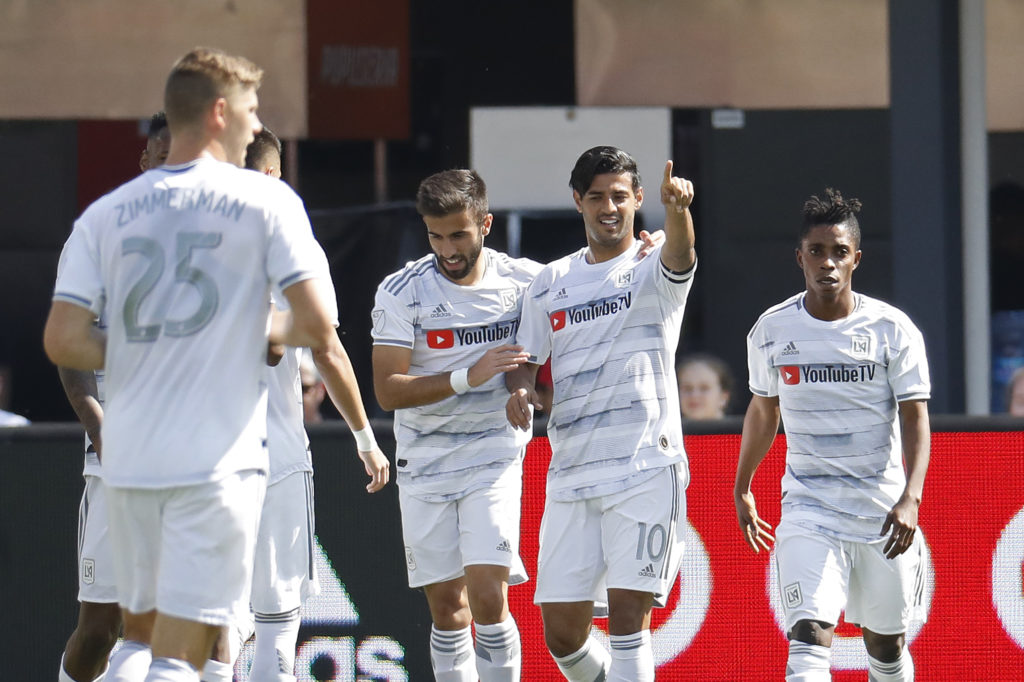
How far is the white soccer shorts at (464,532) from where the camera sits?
18.0ft

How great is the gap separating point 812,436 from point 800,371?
25cm

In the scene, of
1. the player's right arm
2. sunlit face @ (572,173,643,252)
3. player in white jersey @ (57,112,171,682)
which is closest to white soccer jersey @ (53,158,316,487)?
the player's right arm

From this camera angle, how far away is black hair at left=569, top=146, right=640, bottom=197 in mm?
5273

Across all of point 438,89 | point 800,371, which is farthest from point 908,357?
point 438,89

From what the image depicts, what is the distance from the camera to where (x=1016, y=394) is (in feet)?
27.2

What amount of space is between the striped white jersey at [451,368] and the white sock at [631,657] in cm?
81

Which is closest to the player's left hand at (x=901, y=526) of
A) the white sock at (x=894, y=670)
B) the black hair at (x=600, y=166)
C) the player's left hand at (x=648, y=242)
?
the white sock at (x=894, y=670)

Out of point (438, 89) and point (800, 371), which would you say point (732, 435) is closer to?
point (800, 371)

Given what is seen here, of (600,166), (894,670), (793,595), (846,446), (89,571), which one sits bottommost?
(894,670)

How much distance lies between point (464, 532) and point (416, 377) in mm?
608

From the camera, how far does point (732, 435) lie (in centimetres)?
657

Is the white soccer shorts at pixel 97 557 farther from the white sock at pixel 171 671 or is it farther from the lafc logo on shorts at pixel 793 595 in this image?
the lafc logo on shorts at pixel 793 595

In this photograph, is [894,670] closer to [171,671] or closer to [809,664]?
[809,664]

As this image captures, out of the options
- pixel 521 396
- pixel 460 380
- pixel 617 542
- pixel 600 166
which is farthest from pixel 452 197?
pixel 617 542
